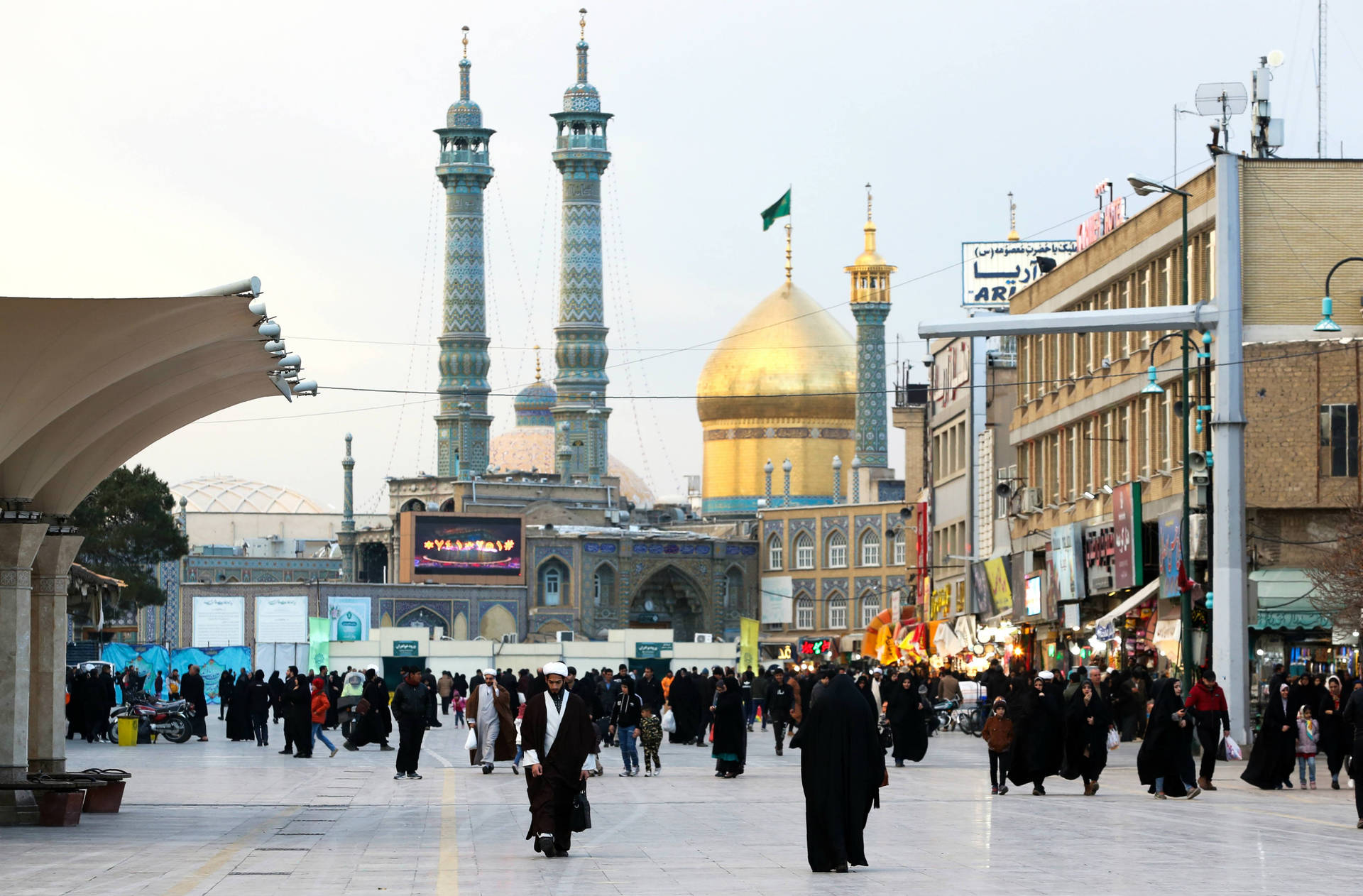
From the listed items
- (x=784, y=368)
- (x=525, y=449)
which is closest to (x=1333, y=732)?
(x=784, y=368)

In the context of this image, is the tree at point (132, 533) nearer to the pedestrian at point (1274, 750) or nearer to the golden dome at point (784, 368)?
the golden dome at point (784, 368)

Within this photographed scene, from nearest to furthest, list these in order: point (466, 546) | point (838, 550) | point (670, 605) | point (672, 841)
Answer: point (672, 841) < point (466, 546) < point (838, 550) < point (670, 605)

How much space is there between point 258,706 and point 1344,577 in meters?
16.4

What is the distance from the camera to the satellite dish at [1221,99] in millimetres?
31344

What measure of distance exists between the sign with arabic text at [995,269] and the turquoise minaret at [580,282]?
37728 mm

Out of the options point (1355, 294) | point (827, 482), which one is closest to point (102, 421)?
point (1355, 294)

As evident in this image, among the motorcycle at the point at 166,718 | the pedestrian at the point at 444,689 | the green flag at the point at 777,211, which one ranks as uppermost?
the green flag at the point at 777,211

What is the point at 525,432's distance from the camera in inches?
4496

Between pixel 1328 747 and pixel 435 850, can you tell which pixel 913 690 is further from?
pixel 435 850

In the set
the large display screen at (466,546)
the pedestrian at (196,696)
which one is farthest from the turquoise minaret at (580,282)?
the pedestrian at (196,696)

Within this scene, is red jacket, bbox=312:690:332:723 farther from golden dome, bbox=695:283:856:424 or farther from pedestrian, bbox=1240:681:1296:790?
golden dome, bbox=695:283:856:424

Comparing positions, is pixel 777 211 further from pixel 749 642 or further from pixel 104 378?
pixel 104 378

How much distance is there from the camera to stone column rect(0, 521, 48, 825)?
52.9 ft

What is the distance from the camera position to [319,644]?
67.1 metres
